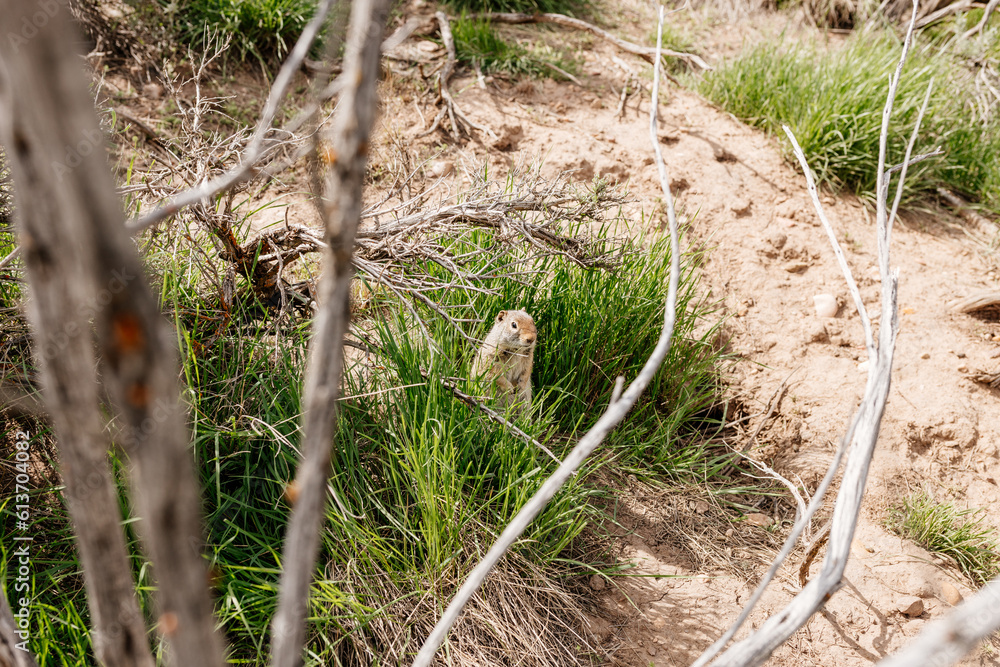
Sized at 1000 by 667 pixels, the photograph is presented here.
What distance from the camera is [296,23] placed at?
4.55 m

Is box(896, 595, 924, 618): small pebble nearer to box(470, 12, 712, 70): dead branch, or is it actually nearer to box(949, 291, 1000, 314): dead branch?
box(949, 291, 1000, 314): dead branch

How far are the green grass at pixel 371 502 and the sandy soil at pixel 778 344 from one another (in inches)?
15.7

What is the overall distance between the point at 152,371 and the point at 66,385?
6.4 inches

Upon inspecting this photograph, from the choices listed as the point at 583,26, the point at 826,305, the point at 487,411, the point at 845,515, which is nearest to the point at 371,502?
the point at 487,411

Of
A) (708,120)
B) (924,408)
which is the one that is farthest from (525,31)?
(924,408)

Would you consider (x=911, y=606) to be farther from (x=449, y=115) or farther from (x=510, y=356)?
(x=449, y=115)

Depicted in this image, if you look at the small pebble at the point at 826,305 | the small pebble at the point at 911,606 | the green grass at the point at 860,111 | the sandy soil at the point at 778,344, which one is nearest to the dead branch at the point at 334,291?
the sandy soil at the point at 778,344

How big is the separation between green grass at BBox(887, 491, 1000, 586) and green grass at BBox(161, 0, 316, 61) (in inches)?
176

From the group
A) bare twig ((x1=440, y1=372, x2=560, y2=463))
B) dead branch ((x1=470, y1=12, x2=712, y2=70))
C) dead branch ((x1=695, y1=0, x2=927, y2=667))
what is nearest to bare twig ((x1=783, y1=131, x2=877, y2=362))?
dead branch ((x1=695, y1=0, x2=927, y2=667))

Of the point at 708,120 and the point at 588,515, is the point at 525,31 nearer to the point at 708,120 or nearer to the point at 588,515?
the point at 708,120

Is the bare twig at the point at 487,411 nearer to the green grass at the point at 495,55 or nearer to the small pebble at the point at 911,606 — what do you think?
the small pebble at the point at 911,606

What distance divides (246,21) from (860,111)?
4021mm

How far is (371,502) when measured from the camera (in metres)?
2.23

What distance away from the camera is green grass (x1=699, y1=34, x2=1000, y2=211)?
4.28 m
